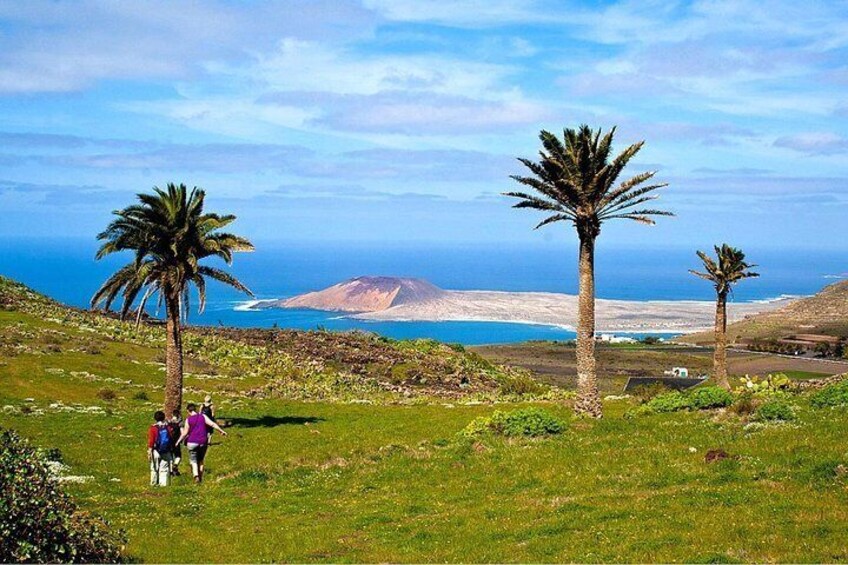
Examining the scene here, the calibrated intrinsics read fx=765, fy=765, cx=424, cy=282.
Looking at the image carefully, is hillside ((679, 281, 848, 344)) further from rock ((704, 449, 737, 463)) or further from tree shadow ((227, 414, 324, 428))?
rock ((704, 449, 737, 463))

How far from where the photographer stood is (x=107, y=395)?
41875mm

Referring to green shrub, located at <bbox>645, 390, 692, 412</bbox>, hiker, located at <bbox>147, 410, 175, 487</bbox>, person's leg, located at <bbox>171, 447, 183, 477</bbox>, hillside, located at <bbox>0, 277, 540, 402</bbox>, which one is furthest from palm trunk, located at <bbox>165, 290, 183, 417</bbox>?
green shrub, located at <bbox>645, 390, 692, 412</bbox>

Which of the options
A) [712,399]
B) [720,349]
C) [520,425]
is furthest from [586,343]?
[720,349]

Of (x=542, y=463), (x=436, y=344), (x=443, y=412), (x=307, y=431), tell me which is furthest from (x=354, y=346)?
(x=542, y=463)

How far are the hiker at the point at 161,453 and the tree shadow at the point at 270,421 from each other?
13.3m

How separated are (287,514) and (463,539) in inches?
208

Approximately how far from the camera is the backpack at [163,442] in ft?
73.1

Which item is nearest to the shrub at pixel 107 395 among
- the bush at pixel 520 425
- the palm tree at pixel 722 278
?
Result: the bush at pixel 520 425

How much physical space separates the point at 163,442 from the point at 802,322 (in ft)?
558

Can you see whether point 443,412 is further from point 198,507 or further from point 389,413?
point 198,507

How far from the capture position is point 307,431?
3491cm

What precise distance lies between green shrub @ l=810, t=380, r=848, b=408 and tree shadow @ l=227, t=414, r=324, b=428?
22.4 m

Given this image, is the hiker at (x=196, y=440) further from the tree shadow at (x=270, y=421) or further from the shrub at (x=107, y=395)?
the shrub at (x=107, y=395)

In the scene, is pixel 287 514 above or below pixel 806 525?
below
